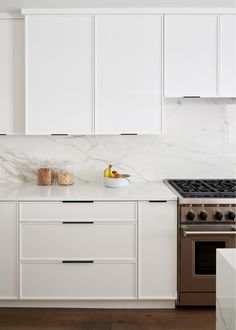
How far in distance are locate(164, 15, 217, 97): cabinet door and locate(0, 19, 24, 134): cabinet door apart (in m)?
1.19

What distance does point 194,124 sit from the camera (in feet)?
12.4

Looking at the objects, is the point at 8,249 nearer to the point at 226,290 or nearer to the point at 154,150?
the point at 154,150

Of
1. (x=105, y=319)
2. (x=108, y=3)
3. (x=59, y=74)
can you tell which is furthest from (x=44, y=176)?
(x=108, y=3)

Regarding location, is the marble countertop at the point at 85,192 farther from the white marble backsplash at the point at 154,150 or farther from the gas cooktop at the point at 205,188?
the white marble backsplash at the point at 154,150

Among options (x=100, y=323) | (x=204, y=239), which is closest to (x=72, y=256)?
(x=100, y=323)

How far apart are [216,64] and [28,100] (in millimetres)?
1548

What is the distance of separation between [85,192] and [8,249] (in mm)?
712

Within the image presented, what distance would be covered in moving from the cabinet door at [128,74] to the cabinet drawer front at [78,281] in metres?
1.09

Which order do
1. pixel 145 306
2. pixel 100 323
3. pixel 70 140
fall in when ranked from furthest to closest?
pixel 70 140 → pixel 145 306 → pixel 100 323

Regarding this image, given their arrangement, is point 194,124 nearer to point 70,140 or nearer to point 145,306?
point 70,140

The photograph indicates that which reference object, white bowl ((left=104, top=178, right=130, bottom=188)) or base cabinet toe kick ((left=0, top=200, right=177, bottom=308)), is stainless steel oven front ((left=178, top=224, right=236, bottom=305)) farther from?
white bowl ((left=104, top=178, right=130, bottom=188))

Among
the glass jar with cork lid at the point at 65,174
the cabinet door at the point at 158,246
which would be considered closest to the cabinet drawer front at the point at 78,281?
the cabinet door at the point at 158,246

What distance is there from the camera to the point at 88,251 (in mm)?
3135

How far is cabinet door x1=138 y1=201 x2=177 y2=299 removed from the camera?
311 centimetres
